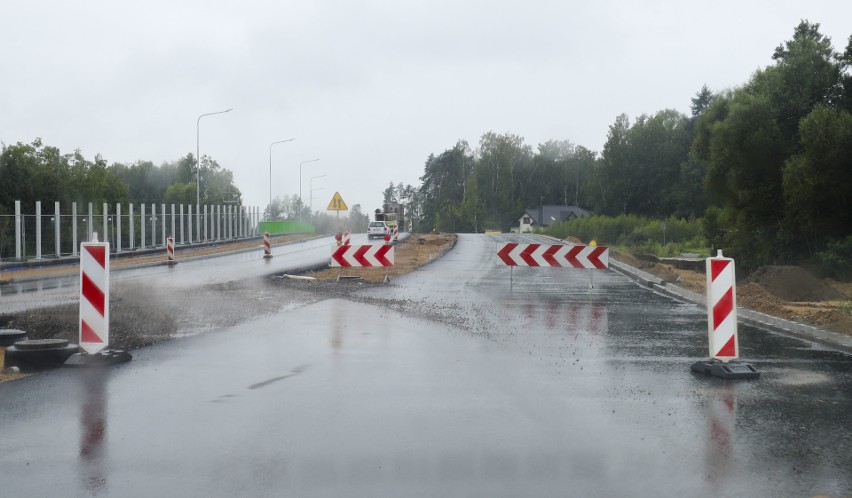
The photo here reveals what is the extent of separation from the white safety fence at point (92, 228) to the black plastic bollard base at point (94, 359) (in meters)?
27.8

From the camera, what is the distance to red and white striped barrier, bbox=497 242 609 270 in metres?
22.5

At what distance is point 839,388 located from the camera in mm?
8547

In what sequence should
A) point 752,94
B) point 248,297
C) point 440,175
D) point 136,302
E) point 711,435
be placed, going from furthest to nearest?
point 440,175 → point 752,94 → point 248,297 → point 136,302 → point 711,435

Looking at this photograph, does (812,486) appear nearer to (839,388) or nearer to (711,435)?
(711,435)

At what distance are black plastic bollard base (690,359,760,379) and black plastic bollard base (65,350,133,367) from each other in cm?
670

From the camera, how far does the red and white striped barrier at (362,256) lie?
76.3 ft

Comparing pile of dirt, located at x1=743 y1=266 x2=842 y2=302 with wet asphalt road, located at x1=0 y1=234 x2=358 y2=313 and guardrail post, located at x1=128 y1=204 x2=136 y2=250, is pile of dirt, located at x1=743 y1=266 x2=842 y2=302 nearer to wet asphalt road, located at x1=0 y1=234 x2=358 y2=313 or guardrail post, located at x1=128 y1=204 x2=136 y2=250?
wet asphalt road, located at x1=0 y1=234 x2=358 y2=313

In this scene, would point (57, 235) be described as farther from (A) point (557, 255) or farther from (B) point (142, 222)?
(A) point (557, 255)

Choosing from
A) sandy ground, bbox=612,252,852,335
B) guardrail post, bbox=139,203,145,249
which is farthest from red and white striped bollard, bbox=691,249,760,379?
guardrail post, bbox=139,203,145,249

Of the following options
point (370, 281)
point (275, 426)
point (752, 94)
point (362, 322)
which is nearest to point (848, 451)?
point (275, 426)

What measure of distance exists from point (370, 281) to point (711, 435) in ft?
62.0

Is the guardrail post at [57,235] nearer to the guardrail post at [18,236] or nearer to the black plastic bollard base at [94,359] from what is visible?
the guardrail post at [18,236]

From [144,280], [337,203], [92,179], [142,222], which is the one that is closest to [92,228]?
[142,222]

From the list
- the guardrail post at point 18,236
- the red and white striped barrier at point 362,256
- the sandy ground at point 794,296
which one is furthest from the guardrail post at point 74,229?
the sandy ground at point 794,296
